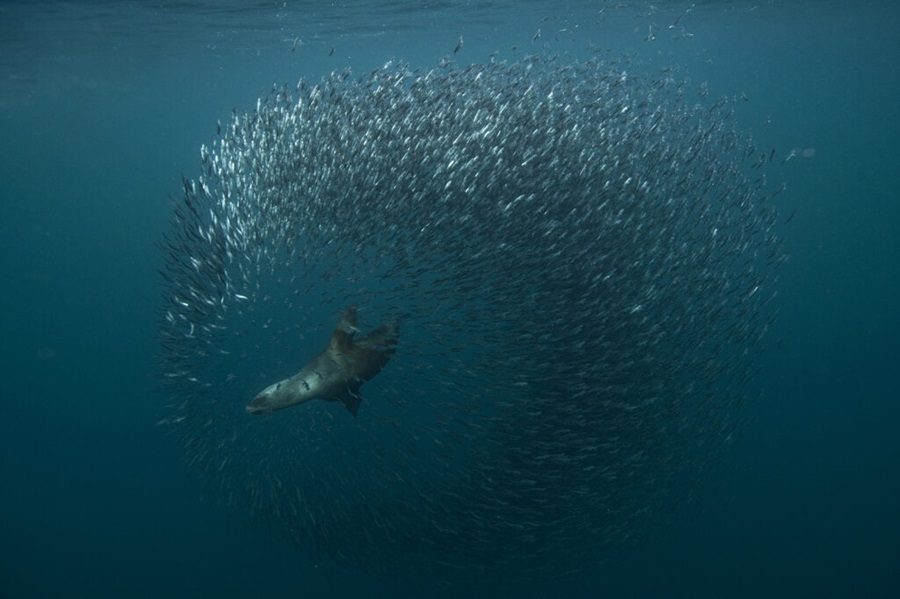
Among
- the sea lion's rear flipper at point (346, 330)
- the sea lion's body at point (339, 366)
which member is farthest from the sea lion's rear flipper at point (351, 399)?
the sea lion's rear flipper at point (346, 330)

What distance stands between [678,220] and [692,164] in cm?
85

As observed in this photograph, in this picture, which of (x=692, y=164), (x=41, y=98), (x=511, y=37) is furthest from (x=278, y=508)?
(x=41, y=98)

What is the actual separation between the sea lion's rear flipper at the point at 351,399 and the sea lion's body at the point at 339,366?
0.07ft

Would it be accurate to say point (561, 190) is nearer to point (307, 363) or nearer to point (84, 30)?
point (307, 363)

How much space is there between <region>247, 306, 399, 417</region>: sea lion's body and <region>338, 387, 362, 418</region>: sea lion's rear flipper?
0.02 m

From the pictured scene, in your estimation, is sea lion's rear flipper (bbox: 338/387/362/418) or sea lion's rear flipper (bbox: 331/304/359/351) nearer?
sea lion's rear flipper (bbox: 331/304/359/351)

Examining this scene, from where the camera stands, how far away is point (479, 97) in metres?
6.23

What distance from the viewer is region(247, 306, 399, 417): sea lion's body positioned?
17.2ft

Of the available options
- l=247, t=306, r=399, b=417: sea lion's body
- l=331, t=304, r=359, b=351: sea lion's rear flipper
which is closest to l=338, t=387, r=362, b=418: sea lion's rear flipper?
l=247, t=306, r=399, b=417: sea lion's body

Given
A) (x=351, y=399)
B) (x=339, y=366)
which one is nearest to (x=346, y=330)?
(x=339, y=366)

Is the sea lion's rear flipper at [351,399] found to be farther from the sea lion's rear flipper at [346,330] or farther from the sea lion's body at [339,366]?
the sea lion's rear flipper at [346,330]

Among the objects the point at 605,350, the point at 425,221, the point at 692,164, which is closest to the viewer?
the point at 425,221

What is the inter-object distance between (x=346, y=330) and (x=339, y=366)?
337mm

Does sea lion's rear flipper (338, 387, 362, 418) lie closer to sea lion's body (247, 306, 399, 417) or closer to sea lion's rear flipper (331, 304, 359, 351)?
sea lion's body (247, 306, 399, 417)
